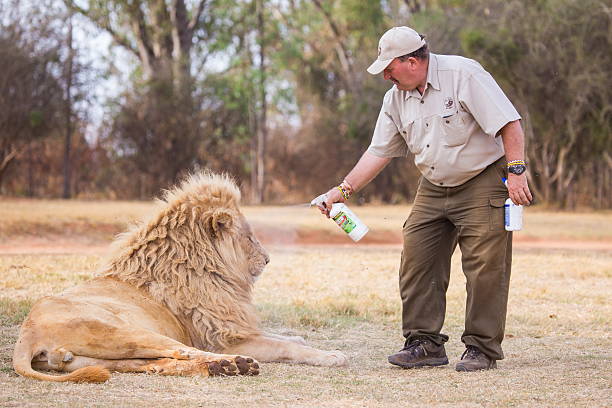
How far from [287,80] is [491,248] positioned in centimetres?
3382

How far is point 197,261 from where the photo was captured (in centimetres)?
594

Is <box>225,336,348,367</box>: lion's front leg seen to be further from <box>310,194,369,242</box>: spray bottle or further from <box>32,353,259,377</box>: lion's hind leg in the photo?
<box>310,194,369,242</box>: spray bottle

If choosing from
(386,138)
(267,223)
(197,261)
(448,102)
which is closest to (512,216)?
(448,102)

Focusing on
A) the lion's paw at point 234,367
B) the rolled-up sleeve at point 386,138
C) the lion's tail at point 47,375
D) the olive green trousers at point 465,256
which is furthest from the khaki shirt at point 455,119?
the lion's tail at point 47,375

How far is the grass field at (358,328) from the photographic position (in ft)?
15.2

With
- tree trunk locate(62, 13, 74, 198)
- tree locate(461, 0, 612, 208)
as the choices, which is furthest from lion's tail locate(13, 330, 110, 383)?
tree trunk locate(62, 13, 74, 198)

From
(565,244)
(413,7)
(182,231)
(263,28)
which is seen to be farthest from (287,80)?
(182,231)

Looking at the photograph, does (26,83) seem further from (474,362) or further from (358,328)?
(474,362)

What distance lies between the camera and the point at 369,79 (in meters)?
31.0

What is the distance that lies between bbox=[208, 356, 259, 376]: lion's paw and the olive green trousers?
1317 millimetres

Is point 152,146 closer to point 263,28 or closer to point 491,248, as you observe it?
point 263,28

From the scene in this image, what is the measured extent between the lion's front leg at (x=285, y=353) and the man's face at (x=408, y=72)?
1.81m

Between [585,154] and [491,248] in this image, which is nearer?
[491,248]

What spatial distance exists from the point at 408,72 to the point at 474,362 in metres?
1.89
